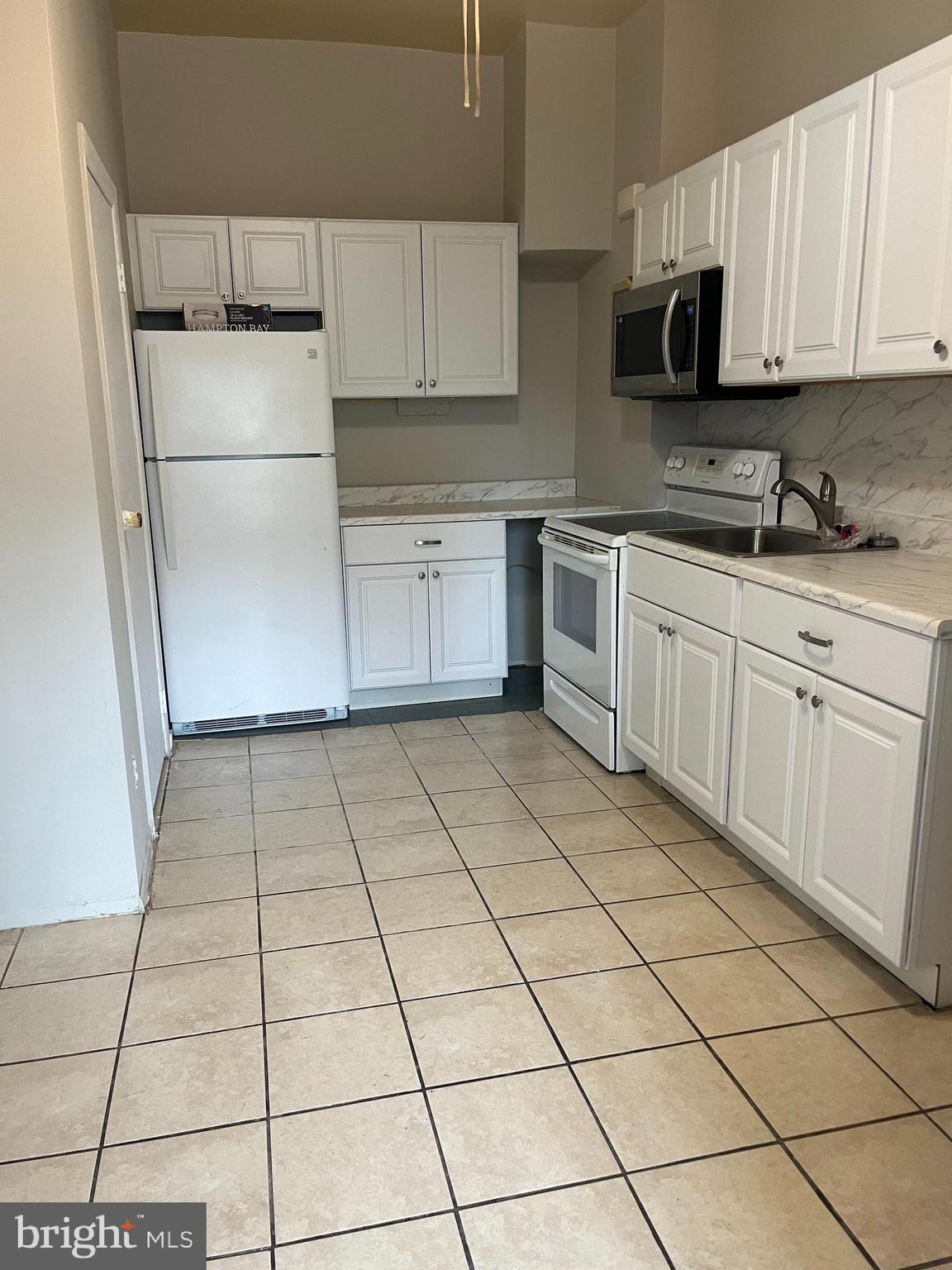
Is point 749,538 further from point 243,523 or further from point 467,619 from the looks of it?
point 243,523

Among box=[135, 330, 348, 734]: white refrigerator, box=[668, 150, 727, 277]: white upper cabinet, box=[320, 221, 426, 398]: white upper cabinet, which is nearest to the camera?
box=[668, 150, 727, 277]: white upper cabinet

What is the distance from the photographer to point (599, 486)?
4344mm

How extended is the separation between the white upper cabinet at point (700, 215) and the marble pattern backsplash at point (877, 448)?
0.55 m

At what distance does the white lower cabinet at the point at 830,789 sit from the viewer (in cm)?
194

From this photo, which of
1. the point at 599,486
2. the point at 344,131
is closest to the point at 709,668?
the point at 599,486

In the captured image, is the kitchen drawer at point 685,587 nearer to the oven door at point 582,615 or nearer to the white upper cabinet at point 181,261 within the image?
the oven door at point 582,615

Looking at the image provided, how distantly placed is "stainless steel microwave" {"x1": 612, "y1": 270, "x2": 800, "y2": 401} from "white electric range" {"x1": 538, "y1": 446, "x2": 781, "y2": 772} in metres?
0.32

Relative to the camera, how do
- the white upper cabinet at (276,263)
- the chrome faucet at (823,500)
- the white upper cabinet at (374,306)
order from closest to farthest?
the chrome faucet at (823,500)
the white upper cabinet at (276,263)
the white upper cabinet at (374,306)

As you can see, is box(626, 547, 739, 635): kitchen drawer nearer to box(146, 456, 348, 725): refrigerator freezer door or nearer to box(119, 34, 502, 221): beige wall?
box(146, 456, 348, 725): refrigerator freezer door

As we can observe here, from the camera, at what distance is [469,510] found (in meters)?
4.13

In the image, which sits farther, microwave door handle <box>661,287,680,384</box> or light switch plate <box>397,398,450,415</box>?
light switch plate <box>397,398,450,415</box>

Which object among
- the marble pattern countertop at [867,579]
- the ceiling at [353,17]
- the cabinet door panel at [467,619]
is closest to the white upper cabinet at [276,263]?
the ceiling at [353,17]

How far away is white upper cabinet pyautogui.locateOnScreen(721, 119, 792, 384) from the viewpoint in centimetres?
264

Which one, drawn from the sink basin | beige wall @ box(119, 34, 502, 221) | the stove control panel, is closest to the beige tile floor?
the sink basin
